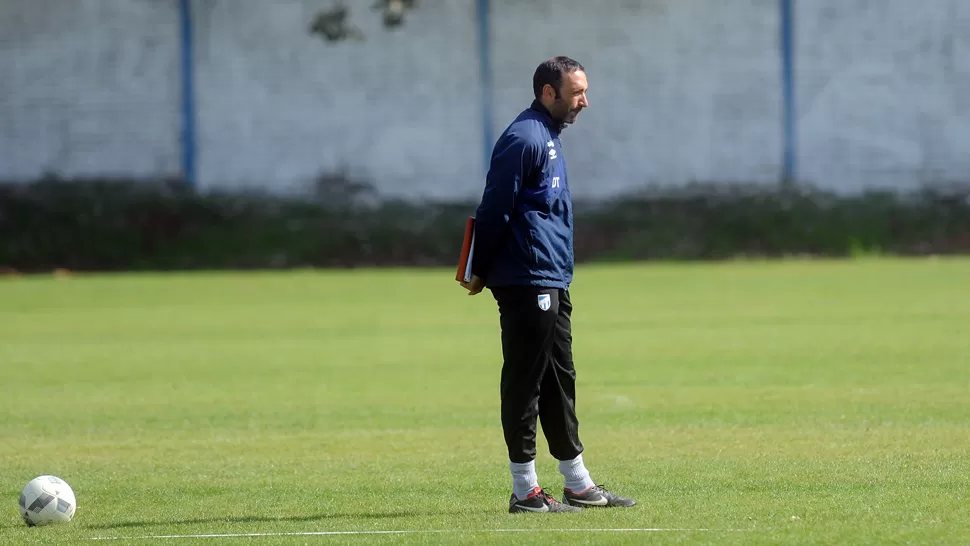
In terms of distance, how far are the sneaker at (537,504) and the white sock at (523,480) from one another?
0.07ft

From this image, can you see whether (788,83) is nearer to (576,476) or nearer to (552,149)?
(552,149)

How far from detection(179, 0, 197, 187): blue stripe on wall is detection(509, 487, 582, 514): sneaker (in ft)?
91.6

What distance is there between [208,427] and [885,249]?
22886 mm

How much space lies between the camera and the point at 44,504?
730cm

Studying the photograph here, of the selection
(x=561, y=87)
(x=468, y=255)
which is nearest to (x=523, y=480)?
(x=468, y=255)

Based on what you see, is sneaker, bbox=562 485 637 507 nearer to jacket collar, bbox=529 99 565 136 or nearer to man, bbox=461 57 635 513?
man, bbox=461 57 635 513

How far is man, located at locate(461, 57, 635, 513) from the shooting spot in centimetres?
740

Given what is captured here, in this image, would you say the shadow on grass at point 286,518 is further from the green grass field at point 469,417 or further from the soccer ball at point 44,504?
the soccer ball at point 44,504

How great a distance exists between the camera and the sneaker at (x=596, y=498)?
7500mm

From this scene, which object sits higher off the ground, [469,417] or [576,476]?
[576,476]

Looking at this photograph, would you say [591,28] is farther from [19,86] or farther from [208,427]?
[208,427]

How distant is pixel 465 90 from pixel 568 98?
26373 mm

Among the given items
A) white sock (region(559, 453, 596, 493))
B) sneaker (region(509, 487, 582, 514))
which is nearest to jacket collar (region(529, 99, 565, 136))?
white sock (region(559, 453, 596, 493))

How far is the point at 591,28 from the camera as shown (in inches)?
1313
